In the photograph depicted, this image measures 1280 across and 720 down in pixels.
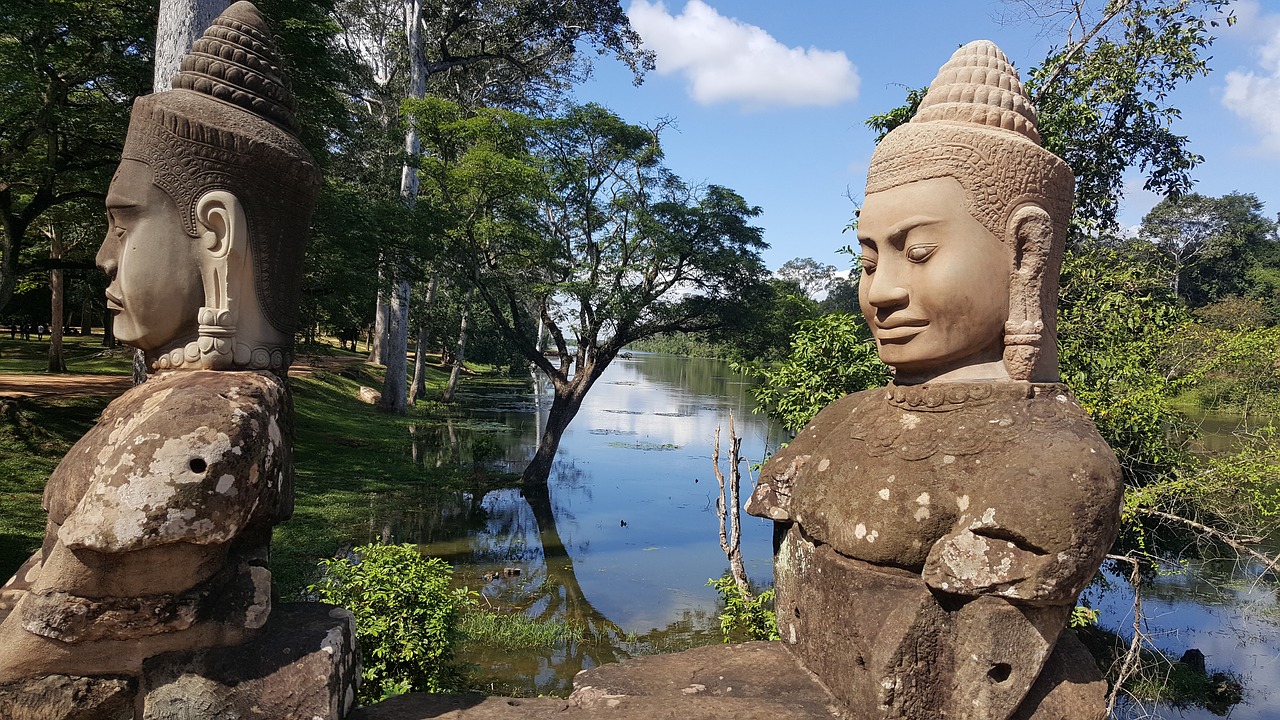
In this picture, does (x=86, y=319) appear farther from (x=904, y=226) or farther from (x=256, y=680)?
(x=904, y=226)

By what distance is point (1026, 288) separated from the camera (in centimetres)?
242

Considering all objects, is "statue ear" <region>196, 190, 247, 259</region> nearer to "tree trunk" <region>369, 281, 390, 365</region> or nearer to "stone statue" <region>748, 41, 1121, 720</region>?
"stone statue" <region>748, 41, 1121, 720</region>

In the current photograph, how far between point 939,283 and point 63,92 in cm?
1080

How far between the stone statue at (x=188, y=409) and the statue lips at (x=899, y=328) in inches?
77.5

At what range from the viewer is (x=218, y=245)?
2.62 metres

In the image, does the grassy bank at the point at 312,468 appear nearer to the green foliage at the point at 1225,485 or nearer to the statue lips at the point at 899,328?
the statue lips at the point at 899,328

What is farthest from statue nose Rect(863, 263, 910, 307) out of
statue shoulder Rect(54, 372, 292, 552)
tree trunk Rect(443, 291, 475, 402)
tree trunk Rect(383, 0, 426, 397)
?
tree trunk Rect(443, 291, 475, 402)

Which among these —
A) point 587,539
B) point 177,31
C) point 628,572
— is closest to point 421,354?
point 587,539

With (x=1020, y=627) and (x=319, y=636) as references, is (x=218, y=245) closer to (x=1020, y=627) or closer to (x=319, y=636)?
(x=319, y=636)

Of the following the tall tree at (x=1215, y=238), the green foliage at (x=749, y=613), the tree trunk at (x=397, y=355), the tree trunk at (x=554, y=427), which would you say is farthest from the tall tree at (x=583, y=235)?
the tall tree at (x=1215, y=238)

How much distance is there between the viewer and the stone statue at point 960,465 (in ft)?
6.88

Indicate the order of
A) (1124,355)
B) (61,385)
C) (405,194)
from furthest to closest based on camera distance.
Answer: (405,194) → (61,385) → (1124,355)

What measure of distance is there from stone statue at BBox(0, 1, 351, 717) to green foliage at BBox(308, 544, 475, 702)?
2413 millimetres

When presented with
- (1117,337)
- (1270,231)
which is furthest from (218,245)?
(1270,231)
